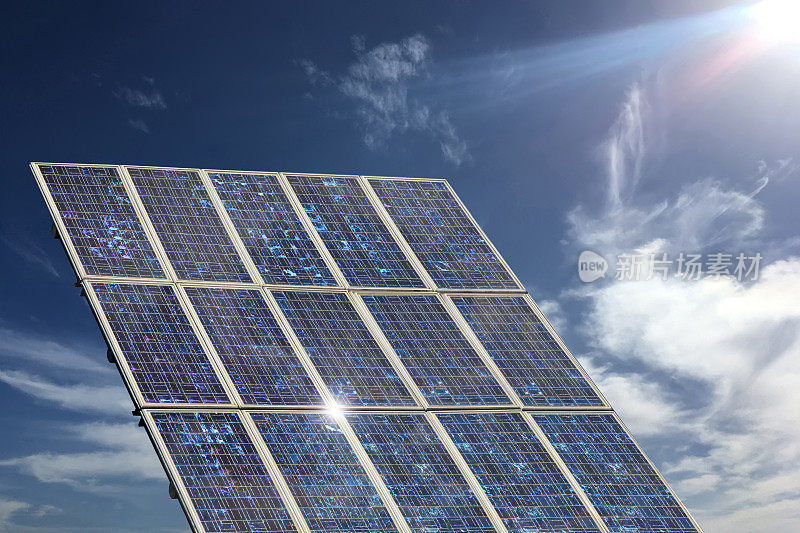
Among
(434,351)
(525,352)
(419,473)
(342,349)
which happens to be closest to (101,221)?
(342,349)

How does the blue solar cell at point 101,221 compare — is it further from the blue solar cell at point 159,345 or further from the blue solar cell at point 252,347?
the blue solar cell at point 252,347

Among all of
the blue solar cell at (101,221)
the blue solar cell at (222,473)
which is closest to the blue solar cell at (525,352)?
the blue solar cell at (222,473)

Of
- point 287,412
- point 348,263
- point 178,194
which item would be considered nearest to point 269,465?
point 287,412

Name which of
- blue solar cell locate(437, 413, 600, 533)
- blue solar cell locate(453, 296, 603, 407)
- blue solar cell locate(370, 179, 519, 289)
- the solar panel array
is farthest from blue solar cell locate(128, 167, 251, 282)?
blue solar cell locate(437, 413, 600, 533)

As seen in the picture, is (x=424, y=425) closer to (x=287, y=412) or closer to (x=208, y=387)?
(x=287, y=412)

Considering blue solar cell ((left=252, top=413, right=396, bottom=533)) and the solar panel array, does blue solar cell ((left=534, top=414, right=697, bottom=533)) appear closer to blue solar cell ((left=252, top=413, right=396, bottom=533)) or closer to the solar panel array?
the solar panel array

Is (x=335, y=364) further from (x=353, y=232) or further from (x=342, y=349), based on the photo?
(x=353, y=232)
